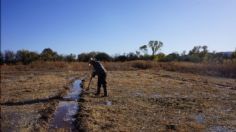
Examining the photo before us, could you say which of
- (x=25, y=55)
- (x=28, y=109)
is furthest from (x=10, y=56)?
(x=28, y=109)

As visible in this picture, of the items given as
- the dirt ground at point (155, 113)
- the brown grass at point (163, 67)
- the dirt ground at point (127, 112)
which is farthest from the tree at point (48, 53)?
the dirt ground at point (155, 113)

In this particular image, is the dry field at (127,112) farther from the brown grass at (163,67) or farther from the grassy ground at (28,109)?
the brown grass at (163,67)

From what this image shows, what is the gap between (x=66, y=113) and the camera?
11.7m

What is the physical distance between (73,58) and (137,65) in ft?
84.3

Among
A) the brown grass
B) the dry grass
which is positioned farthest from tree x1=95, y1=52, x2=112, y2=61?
the dry grass

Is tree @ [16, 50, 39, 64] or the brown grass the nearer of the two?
the brown grass

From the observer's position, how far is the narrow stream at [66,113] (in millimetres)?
9820

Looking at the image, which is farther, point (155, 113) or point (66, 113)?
point (66, 113)

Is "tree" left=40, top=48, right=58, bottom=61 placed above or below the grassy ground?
above

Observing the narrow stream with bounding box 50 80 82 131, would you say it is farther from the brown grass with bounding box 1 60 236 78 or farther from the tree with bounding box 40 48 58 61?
the tree with bounding box 40 48 58 61

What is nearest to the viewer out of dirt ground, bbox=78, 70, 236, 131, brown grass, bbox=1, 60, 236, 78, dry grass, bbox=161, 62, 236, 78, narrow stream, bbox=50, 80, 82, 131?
dirt ground, bbox=78, 70, 236, 131

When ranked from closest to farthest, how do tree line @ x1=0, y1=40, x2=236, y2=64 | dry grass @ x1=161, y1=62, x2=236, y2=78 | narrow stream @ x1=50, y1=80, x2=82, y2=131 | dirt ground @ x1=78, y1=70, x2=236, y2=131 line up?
dirt ground @ x1=78, y1=70, x2=236, y2=131 < narrow stream @ x1=50, y1=80, x2=82, y2=131 < dry grass @ x1=161, y1=62, x2=236, y2=78 < tree line @ x1=0, y1=40, x2=236, y2=64

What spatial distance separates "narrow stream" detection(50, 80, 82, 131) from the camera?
9820mm

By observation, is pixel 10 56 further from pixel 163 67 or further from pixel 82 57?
pixel 163 67
